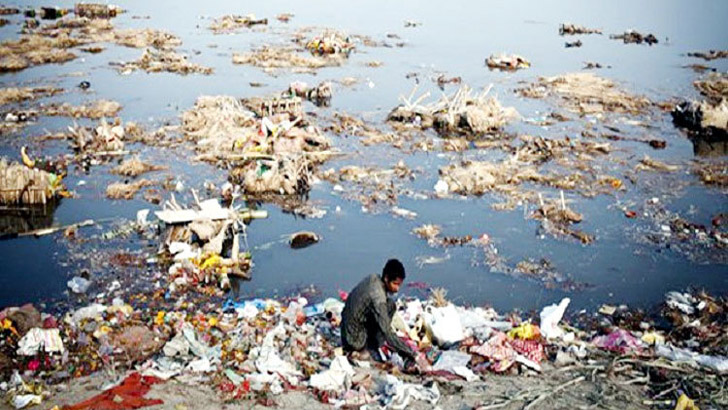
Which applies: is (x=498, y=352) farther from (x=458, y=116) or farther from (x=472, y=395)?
(x=458, y=116)

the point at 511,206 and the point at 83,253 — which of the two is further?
the point at 511,206

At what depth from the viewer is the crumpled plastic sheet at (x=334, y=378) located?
5.65 meters

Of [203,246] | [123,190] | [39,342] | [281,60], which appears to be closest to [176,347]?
[39,342]

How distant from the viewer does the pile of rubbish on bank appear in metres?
5.62

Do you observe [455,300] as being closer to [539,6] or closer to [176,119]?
[176,119]

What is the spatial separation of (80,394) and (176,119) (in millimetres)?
12652

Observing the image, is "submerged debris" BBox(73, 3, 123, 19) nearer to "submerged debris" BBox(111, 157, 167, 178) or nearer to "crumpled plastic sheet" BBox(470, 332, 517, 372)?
"submerged debris" BBox(111, 157, 167, 178)

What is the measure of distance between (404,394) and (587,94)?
18.2m

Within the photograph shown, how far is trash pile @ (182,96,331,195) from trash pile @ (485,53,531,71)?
12804mm

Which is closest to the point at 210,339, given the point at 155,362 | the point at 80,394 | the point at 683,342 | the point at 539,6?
the point at 155,362

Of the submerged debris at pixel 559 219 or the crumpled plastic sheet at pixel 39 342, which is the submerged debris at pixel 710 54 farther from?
the crumpled plastic sheet at pixel 39 342

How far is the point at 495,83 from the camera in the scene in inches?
920

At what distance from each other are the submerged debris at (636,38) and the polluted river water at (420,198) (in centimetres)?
379

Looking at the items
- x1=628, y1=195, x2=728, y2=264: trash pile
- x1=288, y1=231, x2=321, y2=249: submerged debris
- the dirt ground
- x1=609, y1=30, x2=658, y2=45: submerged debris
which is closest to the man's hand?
the dirt ground
